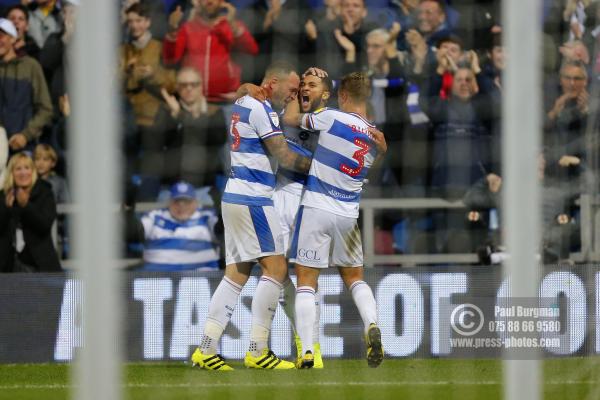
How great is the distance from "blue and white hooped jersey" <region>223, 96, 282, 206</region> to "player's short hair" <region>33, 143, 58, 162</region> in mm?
1403

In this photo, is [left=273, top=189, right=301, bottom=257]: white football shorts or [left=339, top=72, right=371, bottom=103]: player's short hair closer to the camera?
[left=339, top=72, right=371, bottom=103]: player's short hair

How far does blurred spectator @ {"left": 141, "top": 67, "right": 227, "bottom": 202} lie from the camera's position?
836cm

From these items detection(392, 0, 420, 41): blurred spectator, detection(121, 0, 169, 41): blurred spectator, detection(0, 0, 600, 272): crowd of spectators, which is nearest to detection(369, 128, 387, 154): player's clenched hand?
detection(0, 0, 600, 272): crowd of spectators

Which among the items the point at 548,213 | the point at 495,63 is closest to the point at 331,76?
the point at 495,63

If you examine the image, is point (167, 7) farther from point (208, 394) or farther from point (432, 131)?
point (208, 394)

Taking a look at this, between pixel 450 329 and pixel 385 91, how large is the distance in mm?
1711

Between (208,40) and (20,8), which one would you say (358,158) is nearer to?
(208,40)

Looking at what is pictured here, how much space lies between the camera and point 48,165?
8.71m

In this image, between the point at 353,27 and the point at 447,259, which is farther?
the point at 447,259

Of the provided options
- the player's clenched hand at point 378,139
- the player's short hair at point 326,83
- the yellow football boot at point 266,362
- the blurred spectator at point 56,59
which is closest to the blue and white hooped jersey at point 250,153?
the player's short hair at point 326,83

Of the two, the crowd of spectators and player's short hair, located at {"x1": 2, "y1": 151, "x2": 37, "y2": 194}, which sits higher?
the crowd of spectators

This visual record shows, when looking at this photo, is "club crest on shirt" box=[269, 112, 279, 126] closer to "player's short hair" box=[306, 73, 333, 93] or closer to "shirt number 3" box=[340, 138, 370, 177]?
"player's short hair" box=[306, 73, 333, 93]

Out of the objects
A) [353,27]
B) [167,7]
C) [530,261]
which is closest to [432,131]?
[353,27]

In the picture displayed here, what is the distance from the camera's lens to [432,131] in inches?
345
